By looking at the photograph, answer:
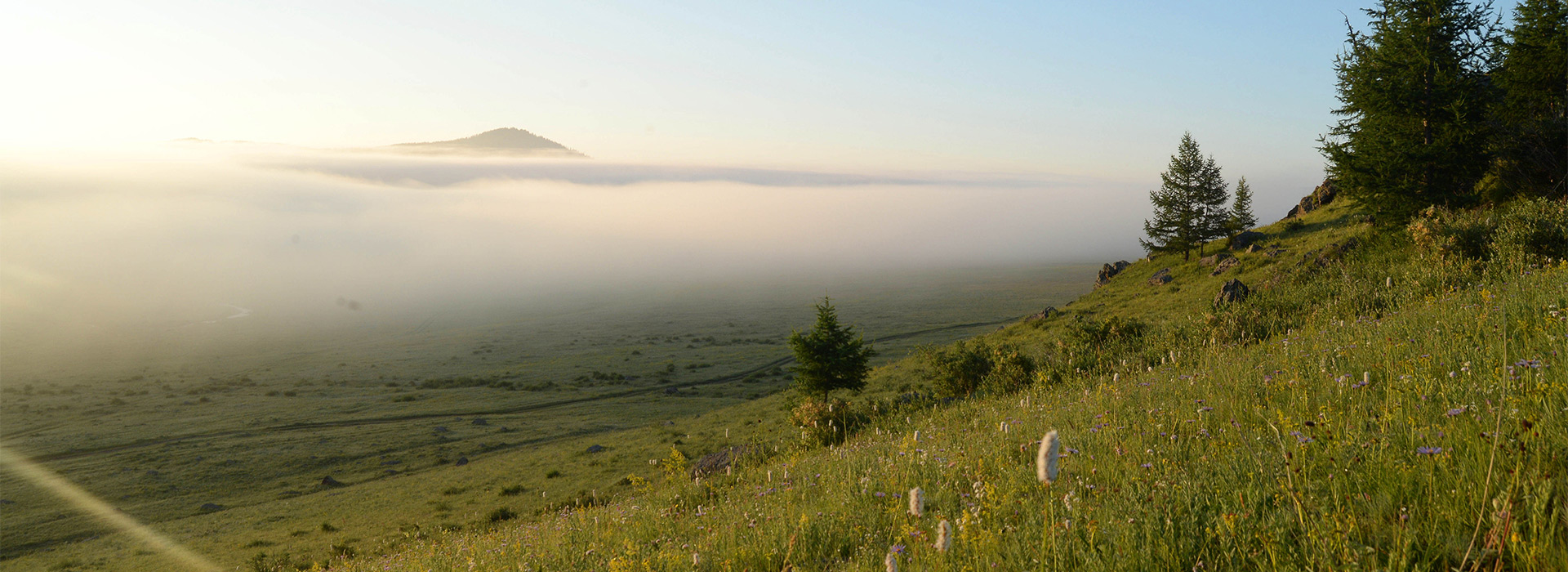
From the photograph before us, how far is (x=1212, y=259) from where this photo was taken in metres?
48.8

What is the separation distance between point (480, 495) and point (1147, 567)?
41.4 m

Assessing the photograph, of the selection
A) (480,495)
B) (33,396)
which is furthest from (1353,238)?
(33,396)

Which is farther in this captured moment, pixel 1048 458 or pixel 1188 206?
pixel 1188 206

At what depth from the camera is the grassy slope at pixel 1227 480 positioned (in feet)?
8.59

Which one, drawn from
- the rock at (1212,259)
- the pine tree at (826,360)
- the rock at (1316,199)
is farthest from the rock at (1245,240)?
the pine tree at (826,360)

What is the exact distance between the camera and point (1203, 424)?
4.98 meters

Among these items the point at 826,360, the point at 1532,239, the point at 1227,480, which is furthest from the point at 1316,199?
the point at 1227,480

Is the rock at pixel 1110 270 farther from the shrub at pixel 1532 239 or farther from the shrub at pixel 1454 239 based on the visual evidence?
the shrub at pixel 1532 239

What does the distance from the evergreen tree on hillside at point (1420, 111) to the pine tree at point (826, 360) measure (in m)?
25.1

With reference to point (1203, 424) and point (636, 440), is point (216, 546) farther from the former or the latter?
point (1203, 424)

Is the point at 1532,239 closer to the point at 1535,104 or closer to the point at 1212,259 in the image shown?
the point at 1535,104

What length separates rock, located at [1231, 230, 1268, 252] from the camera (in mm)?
49469

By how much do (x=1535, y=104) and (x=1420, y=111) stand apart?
10868 mm

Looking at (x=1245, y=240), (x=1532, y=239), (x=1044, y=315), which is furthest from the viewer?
(x=1044, y=315)
